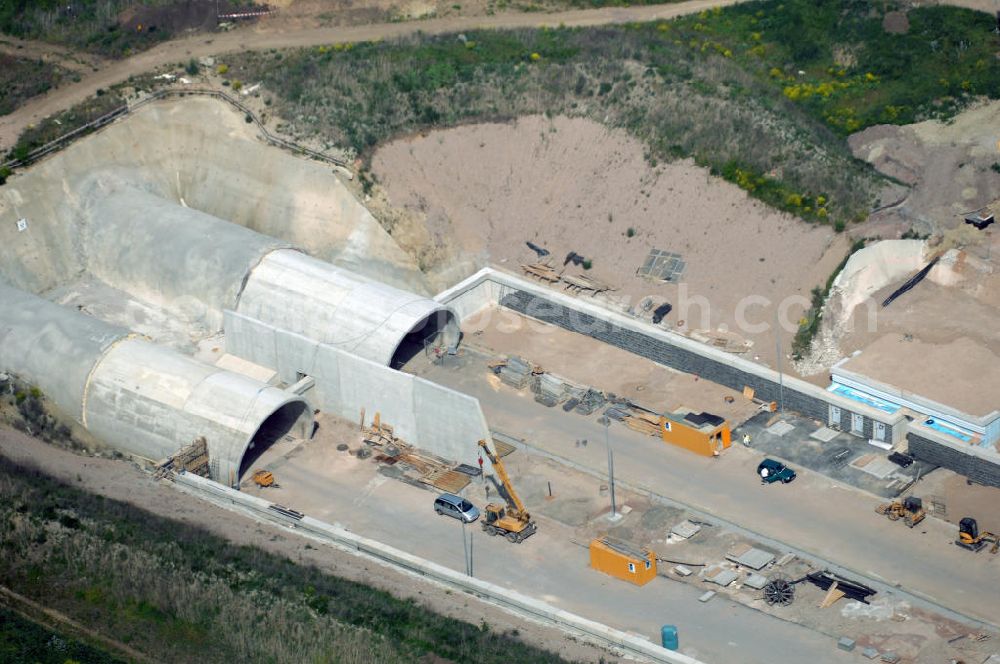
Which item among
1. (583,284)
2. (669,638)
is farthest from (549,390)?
(669,638)

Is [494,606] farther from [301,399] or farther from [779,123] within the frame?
[779,123]

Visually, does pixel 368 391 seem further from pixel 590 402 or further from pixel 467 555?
pixel 467 555

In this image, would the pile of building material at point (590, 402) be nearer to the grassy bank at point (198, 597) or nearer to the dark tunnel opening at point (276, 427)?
the dark tunnel opening at point (276, 427)

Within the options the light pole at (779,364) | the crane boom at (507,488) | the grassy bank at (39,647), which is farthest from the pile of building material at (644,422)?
the grassy bank at (39,647)


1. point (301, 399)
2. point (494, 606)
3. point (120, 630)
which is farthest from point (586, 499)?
point (120, 630)

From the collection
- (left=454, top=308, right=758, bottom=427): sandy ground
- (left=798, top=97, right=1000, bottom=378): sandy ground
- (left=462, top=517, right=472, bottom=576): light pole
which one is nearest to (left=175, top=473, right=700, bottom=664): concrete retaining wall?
(left=462, top=517, right=472, bottom=576): light pole
